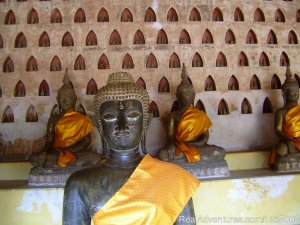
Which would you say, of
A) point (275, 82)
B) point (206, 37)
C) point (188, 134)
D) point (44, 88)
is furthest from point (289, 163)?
point (44, 88)

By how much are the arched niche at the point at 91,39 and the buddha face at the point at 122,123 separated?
3830 mm

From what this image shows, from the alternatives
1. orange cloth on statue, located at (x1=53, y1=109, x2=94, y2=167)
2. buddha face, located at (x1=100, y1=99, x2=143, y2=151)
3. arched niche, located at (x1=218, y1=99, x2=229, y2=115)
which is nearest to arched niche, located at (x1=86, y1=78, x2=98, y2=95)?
orange cloth on statue, located at (x1=53, y1=109, x2=94, y2=167)

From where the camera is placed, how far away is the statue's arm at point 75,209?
97.4 inches

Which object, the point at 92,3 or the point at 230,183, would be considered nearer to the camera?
the point at 230,183

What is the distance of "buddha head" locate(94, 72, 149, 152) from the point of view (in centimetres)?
254

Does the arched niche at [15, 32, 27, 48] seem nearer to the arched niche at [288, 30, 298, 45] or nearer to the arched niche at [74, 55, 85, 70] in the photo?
the arched niche at [74, 55, 85, 70]

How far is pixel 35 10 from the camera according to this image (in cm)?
626

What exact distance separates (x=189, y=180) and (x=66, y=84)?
137 inches

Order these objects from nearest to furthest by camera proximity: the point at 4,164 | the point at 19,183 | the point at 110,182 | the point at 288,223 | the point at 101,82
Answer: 1. the point at 110,182
2. the point at 288,223
3. the point at 19,183
4. the point at 4,164
5. the point at 101,82

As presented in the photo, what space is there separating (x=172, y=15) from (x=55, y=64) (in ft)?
7.37

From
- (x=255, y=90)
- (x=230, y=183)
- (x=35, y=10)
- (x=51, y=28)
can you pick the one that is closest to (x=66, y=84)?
(x=51, y=28)

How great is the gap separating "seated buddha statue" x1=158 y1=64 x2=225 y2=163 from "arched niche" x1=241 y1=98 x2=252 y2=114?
1188mm

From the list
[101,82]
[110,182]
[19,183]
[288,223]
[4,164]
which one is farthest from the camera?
[101,82]

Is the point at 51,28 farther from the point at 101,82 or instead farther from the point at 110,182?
the point at 110,182
